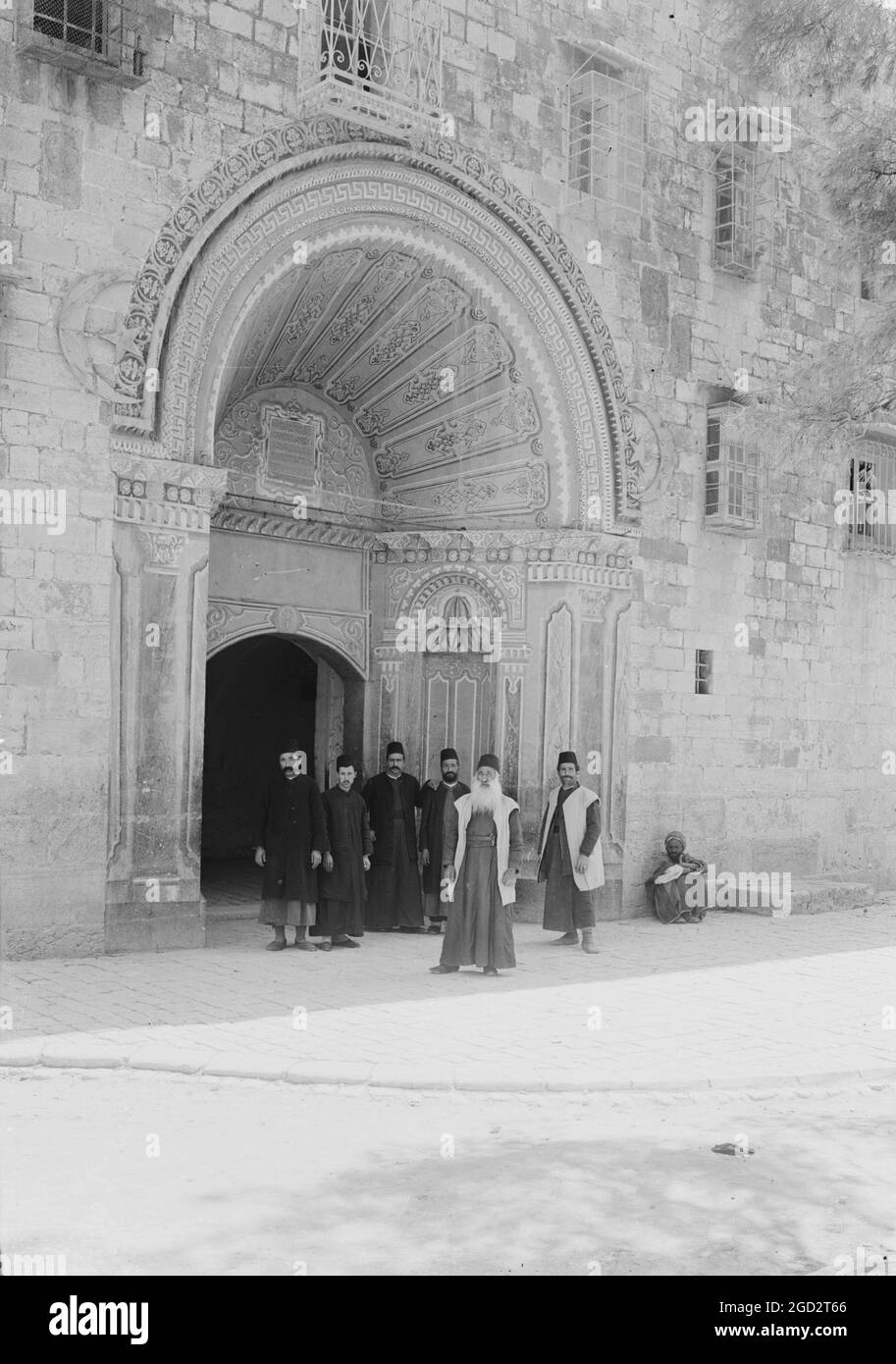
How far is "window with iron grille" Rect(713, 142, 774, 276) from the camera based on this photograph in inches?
531

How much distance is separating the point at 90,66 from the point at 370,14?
112 inches

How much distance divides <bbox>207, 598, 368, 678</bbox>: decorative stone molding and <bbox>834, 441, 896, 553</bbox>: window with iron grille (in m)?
5.76

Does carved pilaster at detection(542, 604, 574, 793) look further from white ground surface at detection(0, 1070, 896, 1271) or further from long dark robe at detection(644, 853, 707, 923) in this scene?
white ground surface at detection(0, 1070, 896, 1271)

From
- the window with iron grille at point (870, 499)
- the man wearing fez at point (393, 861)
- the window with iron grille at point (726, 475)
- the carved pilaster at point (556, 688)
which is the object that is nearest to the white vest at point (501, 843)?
the man wearing fez at point (393, 861)

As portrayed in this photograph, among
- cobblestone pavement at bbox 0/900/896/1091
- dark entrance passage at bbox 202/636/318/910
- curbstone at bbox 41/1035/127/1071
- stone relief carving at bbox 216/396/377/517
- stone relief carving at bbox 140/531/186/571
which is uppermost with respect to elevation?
stone relief carving at bbox 216/396/377/517

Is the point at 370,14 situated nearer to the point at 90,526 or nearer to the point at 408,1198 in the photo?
the point at 90,526

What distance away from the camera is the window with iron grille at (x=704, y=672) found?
13297mm

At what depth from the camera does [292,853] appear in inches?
387

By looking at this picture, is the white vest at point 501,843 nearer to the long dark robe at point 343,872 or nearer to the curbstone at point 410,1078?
the long dark robe at point 343,872

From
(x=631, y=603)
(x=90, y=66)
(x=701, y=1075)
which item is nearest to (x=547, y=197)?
Result: (x=631, y=603)

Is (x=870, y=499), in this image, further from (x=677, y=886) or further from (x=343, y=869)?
(x=343, y=869)

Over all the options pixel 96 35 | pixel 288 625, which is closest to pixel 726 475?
pixel 288 625

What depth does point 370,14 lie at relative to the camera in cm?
1088

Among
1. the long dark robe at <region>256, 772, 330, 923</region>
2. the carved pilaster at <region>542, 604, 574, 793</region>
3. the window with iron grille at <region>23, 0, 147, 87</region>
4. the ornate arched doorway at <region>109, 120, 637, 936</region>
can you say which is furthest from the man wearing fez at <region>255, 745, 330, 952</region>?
the window with iron grille at <region>23, 0, 147, 87</region>
